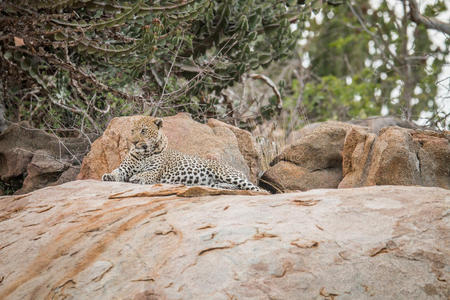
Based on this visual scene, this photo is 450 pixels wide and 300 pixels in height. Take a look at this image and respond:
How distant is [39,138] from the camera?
33.7 feet

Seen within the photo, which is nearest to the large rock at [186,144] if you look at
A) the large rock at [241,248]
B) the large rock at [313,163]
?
the large rock at [313,163]

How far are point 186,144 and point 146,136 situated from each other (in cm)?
135

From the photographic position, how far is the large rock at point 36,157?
938cm

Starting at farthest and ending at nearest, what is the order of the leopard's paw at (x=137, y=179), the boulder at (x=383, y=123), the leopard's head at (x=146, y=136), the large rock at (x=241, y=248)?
the boulder at (x=383, y=123), the leopard's head at (x=146, y=136), the leopard's paw at (x=137, y=179), the large rock at (x=241, y=248)

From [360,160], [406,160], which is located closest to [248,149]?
[360,160]

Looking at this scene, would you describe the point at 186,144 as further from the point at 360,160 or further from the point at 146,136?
the point at 360,160

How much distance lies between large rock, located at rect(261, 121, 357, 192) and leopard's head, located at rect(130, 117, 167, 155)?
2.24 m

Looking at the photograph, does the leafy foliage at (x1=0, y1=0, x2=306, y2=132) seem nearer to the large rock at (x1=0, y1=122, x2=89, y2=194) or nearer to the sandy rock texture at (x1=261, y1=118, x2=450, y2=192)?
the large rock at (x1=0, y1=122, x2=89, y2=194)

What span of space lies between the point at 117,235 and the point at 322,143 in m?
5.18

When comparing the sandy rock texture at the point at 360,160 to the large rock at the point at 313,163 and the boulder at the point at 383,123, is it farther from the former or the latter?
the boulder at the point at 383,123

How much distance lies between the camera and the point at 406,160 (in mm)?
7297

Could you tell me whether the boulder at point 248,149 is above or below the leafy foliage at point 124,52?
below

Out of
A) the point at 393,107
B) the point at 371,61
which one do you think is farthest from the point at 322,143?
the point at 371,61

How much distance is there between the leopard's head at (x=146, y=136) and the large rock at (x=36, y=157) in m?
1.76
